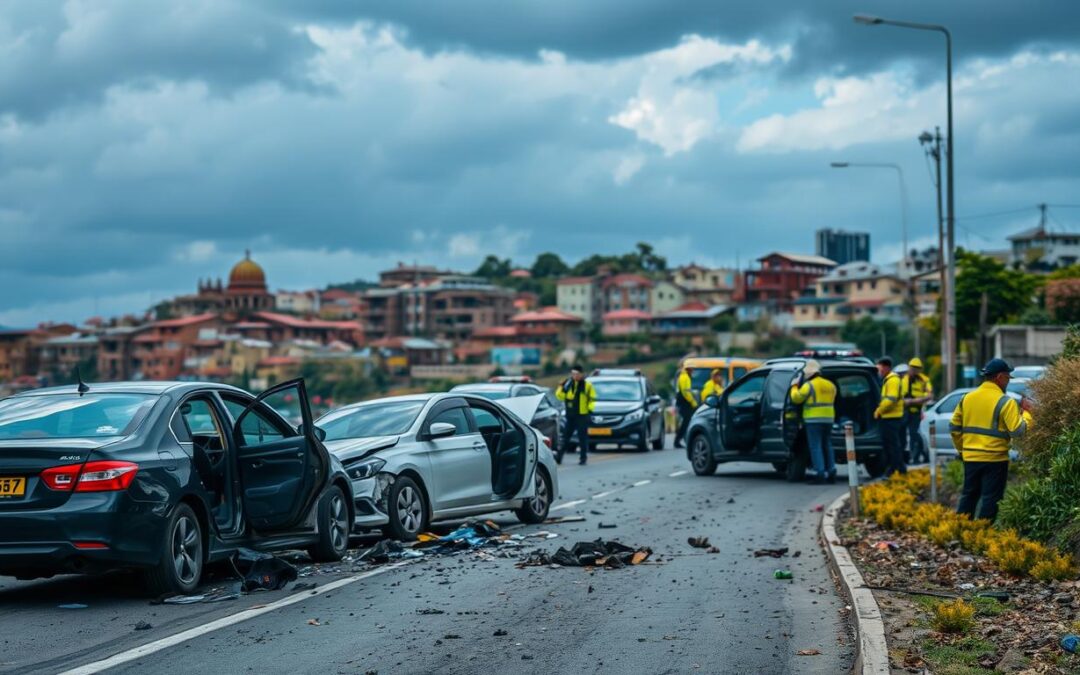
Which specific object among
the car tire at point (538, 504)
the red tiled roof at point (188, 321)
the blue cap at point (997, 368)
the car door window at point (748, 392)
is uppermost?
the red tiled roof at point (188, 321)

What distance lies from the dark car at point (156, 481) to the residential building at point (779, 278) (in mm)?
145476

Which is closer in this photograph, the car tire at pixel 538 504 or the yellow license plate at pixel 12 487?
the yellow license plate at pixel 12 487

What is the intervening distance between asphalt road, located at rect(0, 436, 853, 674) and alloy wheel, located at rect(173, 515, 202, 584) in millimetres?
394

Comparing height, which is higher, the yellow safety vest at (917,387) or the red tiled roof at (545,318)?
the red tiled roof at (545,318)

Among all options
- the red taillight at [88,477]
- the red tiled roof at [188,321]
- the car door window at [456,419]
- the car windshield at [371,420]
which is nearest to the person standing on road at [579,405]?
the car door window at [456,419]

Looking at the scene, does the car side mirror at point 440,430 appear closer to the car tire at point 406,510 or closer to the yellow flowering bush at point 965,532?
the car tire at point 406,510

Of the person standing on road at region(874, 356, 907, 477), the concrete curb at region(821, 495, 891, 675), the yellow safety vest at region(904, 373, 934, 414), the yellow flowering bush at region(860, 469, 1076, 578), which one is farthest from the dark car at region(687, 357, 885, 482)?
the concrete curb at region(821, 495, 891, 675)

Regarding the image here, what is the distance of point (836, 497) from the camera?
68.4 ft

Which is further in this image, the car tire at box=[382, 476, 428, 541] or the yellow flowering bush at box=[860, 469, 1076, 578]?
the car tire at box=[382, 476, 428, 541]

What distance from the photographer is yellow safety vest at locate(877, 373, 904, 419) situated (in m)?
22.4

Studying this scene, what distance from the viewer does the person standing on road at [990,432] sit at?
13594 mm

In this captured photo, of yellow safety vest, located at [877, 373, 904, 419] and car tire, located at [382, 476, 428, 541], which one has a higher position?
yellow safety vest, located at [877, 373, 904, 419]

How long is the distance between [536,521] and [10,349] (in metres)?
153

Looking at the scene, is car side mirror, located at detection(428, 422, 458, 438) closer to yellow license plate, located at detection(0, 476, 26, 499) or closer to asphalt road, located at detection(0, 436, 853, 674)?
asphalt road, located at detection(0, 436, 853, 674)
